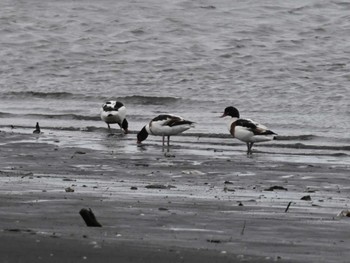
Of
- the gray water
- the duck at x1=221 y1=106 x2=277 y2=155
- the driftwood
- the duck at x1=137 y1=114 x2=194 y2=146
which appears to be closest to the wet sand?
the driftwood

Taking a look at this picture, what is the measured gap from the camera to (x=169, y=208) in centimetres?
777

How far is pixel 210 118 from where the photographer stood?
20.7 meters

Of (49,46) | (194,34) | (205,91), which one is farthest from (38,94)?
(194,34)

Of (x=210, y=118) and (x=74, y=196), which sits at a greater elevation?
(x=74, y=196)

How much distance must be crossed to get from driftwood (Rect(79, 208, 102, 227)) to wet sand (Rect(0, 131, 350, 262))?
66mm

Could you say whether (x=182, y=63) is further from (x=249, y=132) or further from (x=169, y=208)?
(x=169, y=208)

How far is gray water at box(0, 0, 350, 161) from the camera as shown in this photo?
Result: 69.4 feet

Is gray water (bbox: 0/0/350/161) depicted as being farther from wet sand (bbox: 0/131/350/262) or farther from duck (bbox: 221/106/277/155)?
wet sand (bbox: 0/131/350/262)

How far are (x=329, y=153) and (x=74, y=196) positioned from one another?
24.8 feet

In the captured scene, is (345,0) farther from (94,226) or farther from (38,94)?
(94,226)

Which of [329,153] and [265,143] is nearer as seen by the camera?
[329,153]

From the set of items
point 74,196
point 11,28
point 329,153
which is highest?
point 74,196

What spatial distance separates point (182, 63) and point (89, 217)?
22806mm

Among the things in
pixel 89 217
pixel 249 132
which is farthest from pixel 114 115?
pixel 89 217
